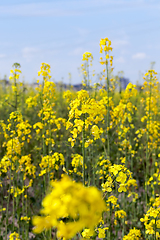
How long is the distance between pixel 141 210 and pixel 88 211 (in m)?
4.86

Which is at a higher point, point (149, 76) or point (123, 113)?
point (149, 76)

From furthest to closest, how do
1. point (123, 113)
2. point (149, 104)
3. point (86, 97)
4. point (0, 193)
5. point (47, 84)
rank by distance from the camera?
point (0, 193) → point (149, 104) → point (123, 113) → point (47, 84) → point (86, 97)

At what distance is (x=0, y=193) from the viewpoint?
247 inches

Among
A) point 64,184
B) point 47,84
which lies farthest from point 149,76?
point 64,184

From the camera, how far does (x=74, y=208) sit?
2.90 feet

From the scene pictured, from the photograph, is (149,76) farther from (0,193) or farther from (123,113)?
(0,193)

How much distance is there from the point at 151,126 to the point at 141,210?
1943 millimetres

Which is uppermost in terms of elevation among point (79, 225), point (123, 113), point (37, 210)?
point (123, 113)

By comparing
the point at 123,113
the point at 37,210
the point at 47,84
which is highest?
the point at 47,84

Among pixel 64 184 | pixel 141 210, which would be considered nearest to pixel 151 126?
pixel 141 210

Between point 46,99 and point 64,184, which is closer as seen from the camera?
point 64,184

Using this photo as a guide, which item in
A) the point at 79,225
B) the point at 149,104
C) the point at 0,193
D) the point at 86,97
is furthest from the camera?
the point at 0,193

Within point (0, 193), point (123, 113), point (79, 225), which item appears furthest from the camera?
point (0, 193)

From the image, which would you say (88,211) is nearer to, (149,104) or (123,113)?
(123,113)
